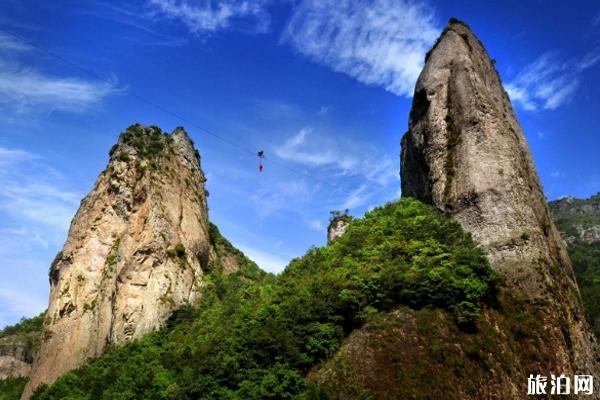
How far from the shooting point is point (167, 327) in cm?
3553

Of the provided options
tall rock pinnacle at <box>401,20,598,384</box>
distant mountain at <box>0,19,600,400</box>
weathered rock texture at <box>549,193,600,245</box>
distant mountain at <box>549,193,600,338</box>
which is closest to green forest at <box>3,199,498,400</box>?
distant mountain at <box>0,19,600,400</box>

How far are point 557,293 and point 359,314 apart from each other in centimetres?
875

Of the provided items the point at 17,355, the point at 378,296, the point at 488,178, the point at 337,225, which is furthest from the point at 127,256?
the point at 17,355

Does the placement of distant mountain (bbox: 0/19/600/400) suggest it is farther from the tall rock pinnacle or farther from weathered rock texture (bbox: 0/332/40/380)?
weathered rock texture (bbox: 0/332/40/380)

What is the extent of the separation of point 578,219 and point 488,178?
14926cm

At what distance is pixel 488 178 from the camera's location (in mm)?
25656

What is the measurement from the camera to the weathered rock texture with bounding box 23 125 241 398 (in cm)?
3666

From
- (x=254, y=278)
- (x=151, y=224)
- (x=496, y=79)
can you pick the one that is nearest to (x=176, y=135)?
(x=151, y=224)

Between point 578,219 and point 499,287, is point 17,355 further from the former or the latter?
point 578,219

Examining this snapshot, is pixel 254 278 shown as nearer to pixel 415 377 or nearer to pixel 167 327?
pixel 167 327

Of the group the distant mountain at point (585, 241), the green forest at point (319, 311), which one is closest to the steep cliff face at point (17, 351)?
the green forest at point (319, 311)

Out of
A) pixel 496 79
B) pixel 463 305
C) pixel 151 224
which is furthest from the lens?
pixel 151 224

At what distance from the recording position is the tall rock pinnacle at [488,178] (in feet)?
72.3

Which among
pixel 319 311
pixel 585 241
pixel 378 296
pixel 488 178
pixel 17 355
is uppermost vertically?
pixel 585 241
